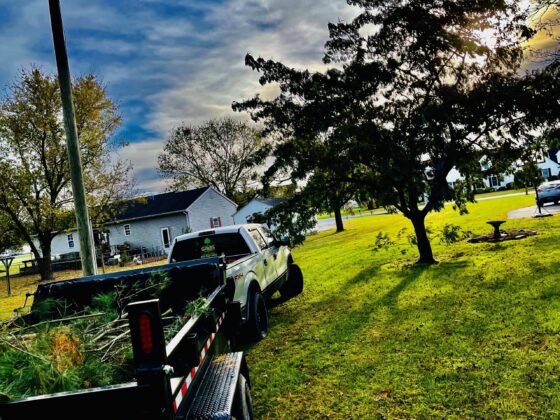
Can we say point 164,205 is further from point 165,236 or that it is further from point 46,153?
point 46,153

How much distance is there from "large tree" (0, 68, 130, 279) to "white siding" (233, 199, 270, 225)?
67.8 feet

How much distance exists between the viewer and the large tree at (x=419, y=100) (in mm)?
10906

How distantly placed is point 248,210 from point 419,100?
38.2 m

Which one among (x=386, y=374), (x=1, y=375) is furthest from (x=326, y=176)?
(x=1, y=375)

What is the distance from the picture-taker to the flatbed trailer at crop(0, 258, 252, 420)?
6.60 ft

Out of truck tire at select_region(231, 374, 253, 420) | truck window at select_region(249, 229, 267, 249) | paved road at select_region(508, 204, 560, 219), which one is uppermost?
truck window at select_region(249, 229, 267, 249)

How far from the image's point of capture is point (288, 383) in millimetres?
5336

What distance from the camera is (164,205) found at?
42.4 m

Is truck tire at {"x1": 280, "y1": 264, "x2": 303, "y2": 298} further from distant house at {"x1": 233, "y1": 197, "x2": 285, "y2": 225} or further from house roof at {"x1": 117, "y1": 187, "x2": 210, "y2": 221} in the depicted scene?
distant house at {"x1": 233, "y1": 197, "x2": 285, "y2": 225}

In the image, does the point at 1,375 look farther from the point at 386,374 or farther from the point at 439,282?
the point at 439,282

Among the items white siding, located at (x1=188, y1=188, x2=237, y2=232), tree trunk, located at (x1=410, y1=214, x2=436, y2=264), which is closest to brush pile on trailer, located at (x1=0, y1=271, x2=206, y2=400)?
tree trunk, located at (x1=410, y1=214, x2=436, y2=264)

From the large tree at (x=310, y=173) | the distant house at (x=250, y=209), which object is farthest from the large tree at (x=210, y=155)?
the large tree at (x=310, y=173)

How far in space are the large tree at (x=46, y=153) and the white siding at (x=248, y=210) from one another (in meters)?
20.7

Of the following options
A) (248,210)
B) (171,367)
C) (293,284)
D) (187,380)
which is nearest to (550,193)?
(293,284)
